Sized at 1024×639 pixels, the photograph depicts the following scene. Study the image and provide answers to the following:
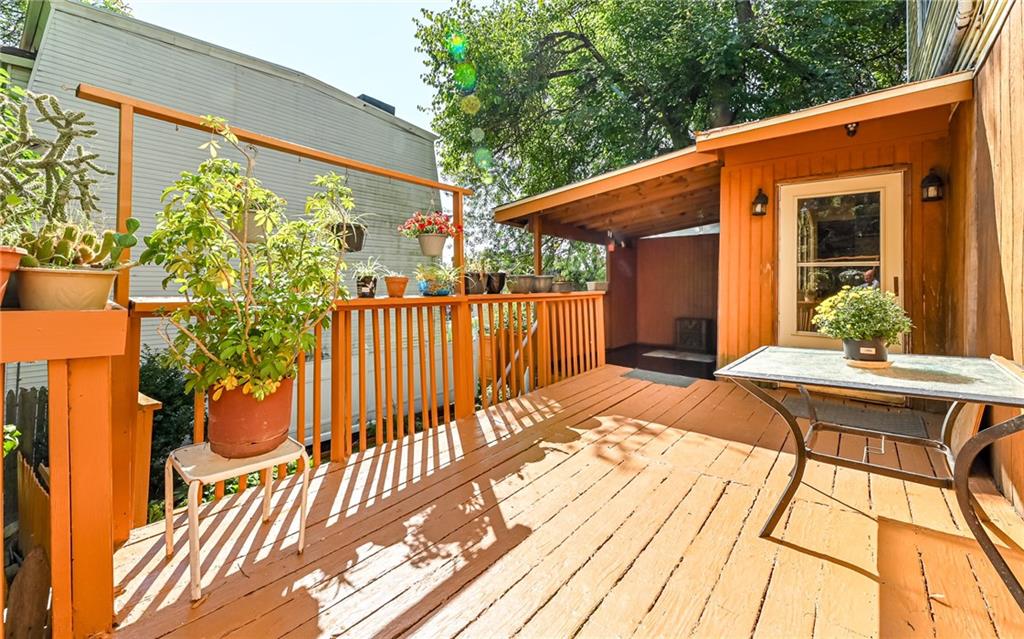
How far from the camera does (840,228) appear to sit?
387cm

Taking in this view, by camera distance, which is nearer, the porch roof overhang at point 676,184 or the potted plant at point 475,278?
the porch roof overhang at point 676,184

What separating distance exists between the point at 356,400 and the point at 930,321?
21.9 feet

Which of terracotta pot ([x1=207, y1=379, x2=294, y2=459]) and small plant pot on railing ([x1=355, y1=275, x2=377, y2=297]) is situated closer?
terracotta pot ([x1=207, y1=379, x2=294, y2=459])

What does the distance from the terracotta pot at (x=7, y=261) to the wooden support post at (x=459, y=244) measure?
8.09 feet

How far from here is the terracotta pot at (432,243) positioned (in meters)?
3.26

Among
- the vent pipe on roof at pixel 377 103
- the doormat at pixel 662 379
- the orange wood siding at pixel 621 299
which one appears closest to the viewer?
the doormat at pixel 662 379

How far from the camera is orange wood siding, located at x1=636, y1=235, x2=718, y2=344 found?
333 inches

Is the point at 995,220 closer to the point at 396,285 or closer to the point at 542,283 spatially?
the point at 542,283

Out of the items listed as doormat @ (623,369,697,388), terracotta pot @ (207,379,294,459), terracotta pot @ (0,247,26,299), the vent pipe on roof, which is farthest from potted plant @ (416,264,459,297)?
the vent pipe on roof

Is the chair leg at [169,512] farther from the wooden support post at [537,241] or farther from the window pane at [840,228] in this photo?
the wooden support post at [537,241]

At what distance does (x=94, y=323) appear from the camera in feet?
4.16

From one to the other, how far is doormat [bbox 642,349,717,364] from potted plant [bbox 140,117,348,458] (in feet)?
22.4

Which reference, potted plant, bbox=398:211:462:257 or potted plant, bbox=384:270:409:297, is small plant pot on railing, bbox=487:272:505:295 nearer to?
potted plant, bbox=398:211:462:257

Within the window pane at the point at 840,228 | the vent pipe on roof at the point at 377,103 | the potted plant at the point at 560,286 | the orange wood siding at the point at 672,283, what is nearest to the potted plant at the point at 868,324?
the window pane at the point at 840,228
